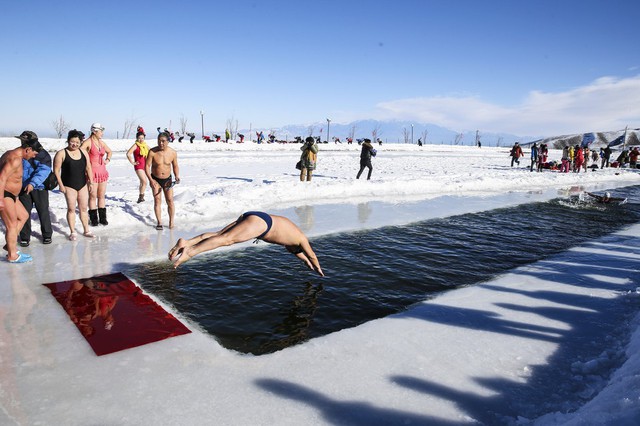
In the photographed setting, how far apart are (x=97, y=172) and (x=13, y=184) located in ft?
6.88

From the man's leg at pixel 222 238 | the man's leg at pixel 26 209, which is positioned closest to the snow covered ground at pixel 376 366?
the man's leg at pixel 26 209

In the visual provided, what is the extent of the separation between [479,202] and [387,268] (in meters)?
8.13

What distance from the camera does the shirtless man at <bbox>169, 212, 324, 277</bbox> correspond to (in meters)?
3.81

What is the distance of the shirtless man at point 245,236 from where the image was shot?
150 inches

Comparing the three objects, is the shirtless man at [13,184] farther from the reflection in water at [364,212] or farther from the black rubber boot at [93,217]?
the reflection in water at [364,212]

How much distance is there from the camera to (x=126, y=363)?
310 centimetres

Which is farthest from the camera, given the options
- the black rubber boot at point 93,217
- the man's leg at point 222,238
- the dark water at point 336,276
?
the black rubber boot at point 93,217

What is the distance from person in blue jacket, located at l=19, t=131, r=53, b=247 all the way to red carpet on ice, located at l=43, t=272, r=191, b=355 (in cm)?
206

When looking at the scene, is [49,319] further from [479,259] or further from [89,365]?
[479,259]

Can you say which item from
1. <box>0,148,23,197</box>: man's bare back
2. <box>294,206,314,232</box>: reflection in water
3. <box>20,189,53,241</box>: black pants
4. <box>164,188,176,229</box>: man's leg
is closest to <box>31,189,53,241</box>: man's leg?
<box>20,189,53,241</box>: black pants

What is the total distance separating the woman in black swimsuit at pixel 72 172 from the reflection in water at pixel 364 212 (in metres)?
5.53

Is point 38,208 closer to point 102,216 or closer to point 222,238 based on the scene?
point 102,216

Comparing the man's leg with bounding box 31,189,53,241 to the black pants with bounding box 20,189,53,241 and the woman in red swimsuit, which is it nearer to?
the black pants with bounding box 20,189,53,241

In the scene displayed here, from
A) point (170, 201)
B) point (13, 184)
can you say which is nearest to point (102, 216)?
point (170, 201)
